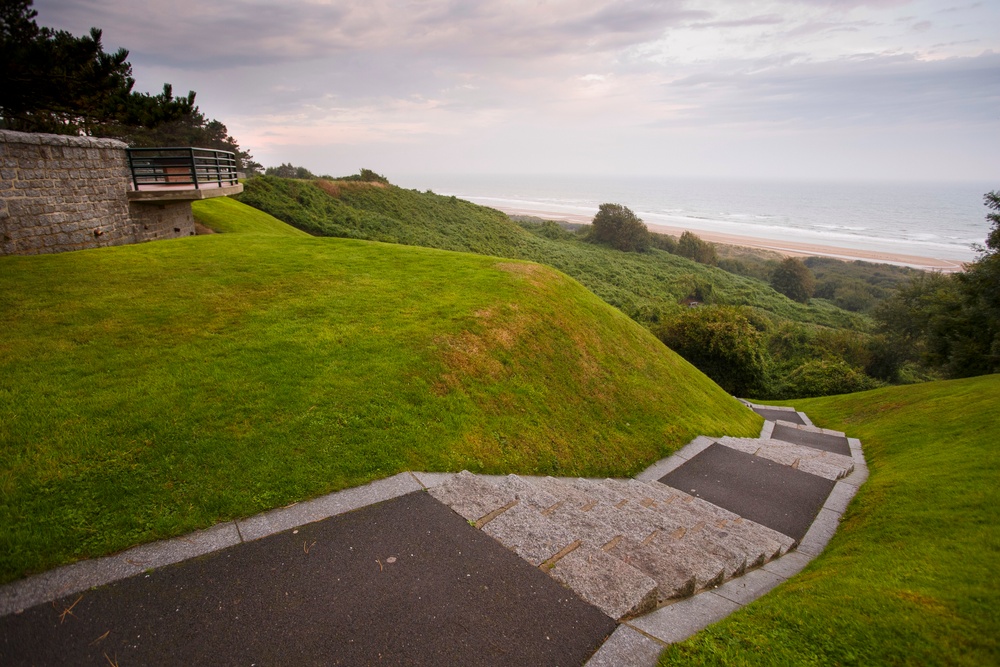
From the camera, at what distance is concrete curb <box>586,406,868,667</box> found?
3.72 m

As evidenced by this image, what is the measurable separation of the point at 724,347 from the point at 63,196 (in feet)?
99.8

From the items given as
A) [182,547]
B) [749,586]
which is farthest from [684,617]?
[182,547]

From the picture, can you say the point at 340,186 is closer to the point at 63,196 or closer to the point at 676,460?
the point at 63,196

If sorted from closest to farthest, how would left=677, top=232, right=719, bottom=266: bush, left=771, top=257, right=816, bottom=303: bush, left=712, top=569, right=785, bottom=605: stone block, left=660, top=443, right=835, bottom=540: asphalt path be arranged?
left=712, top=569, right=785, bottom=605: stone block, left=660, top=443, right=835, bottom=540: asphalt path, left=771, top=257, right=816, bottom=303: bush, left=677, top=232, right=719, bottom=266: bush

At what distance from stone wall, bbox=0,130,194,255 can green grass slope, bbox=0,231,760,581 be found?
0.90 meters

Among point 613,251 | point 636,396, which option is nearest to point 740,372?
point 636,396

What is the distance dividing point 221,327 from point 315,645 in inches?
289

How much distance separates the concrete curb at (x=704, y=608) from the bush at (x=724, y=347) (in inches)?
799

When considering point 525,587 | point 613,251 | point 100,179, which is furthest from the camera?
point 613,251

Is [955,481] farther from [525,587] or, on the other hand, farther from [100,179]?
[100,179]

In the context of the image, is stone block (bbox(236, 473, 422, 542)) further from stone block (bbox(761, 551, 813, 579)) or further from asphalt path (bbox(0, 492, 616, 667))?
stone block (bbox(761, 551, 813, 579))

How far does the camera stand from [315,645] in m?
3.58

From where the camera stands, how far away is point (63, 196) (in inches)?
→ 472

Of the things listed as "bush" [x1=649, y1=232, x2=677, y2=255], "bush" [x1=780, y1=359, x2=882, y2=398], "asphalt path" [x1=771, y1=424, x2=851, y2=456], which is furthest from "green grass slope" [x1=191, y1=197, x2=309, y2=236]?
"bush" [x1=649, y1=232, x2=677, y2=255]
